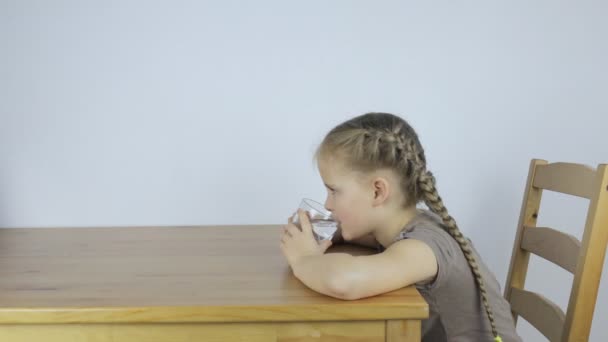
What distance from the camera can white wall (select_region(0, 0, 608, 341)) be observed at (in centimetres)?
146

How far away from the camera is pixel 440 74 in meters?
1.53

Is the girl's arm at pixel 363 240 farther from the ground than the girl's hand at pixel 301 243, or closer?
Result: closer

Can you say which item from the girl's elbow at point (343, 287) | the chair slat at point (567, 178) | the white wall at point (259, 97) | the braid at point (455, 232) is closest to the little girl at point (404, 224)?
the braid at point (455, 232)

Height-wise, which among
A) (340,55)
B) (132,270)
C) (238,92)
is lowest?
(132,270)

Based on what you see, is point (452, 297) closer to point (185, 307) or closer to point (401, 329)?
point (401, 329)

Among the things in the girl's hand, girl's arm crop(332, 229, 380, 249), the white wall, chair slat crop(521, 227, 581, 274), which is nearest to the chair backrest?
chair slat crop(521, 227, 581, 274)

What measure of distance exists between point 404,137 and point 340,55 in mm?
505

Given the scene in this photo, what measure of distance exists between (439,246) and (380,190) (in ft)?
0.49

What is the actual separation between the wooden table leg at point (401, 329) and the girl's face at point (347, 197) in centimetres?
28

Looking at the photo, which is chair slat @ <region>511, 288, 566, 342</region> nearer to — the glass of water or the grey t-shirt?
the grey t-shirt

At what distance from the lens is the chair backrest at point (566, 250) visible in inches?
42.2

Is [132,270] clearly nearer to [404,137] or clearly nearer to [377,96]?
[404,137]

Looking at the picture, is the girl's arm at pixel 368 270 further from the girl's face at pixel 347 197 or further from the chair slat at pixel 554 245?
the chair slat at pixel 554 245

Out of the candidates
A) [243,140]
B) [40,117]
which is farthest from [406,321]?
[40,117]
